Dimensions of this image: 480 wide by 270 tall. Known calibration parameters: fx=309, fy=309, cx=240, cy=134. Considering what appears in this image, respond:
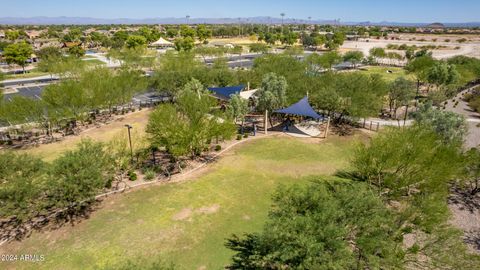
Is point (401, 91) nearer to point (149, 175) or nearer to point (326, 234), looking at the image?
point (149, 175)

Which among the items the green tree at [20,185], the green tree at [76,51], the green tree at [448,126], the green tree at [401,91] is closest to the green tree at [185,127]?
the green tree at [20,185]

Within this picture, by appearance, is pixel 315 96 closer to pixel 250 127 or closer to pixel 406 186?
pixel 250 127

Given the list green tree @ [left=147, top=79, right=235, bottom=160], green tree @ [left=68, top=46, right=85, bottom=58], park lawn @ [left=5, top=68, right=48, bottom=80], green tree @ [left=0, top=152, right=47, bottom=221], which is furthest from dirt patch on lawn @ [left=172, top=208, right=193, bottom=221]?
green tree @ [left=68, top=46, right=85, bottom=58]

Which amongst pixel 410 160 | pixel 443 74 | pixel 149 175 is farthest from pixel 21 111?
pixel 443 74

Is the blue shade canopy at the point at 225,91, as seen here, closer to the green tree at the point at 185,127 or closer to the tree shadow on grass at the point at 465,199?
the green tree at the point at 185,127

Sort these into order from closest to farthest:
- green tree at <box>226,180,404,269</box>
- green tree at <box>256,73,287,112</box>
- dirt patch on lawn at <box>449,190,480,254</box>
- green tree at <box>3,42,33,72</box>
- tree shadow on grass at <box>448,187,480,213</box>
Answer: green tree at <box>226,180,404,269</box>
dirt patch on lawn at <box>449,190,480,254</box>
tree shadow on grass at <box>448,187,480,213</box>
green tree at <box>256,73,287,112</box>
green tree at <box>3,42,33,72</box>

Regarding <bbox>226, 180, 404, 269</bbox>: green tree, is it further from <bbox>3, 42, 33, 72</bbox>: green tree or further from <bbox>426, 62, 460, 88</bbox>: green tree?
<bbox>3, 42, 33, 72</bbox>: green tree
